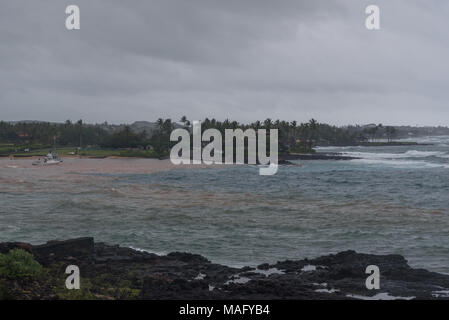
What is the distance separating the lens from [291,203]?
45.5 m

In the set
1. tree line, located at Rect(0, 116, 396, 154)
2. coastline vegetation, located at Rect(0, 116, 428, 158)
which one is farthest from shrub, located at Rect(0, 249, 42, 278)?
tree line, located at Rect(0, 116, 396, 154)

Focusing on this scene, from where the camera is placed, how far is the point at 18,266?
53.0ft

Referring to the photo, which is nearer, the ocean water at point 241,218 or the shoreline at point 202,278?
the shoreline at point 202,278

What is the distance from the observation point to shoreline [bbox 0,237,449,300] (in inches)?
635

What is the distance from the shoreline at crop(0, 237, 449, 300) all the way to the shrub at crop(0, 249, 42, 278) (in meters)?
0.22

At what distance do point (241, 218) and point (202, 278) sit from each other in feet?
55.8

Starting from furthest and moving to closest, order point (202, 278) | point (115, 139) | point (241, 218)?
point (115, 139) < point (241, 218) < point (202, 278)

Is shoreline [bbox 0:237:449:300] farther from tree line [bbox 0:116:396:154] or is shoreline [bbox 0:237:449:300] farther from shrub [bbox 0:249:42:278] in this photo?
tree line [bbox 0:116:396:154]

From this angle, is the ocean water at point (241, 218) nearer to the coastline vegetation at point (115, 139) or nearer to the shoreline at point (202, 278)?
the shoreline at point (202, 278)

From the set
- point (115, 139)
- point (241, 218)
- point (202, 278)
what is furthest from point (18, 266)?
point (115, 139)

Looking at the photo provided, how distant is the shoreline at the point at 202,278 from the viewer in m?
16.1

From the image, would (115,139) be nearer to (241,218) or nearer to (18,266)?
(241,218)

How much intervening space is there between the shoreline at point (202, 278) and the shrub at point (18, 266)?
0.22 metres

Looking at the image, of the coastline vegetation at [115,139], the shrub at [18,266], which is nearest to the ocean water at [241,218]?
the shrub at [18,266]
